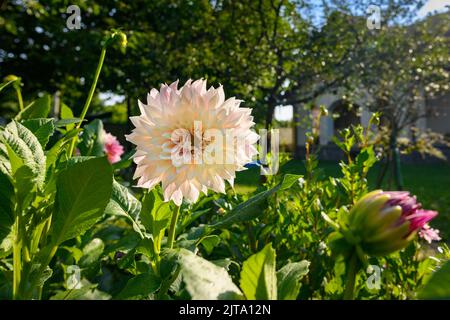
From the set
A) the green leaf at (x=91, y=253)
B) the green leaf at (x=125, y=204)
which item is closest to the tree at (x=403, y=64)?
the green leaf at (x=91, y=253)

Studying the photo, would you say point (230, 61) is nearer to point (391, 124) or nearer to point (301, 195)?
point (391, 124)

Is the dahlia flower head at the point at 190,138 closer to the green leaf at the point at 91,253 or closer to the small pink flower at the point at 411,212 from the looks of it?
the small pink flower at the point at 411,212

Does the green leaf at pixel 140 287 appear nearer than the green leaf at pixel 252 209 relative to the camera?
Yes

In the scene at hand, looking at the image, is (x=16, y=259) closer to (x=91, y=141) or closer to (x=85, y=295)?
(x=85, y=295)

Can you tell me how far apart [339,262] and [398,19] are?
9.18m

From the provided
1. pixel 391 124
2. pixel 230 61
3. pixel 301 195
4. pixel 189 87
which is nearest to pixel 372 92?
pixel 391 124

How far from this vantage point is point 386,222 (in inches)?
16.1

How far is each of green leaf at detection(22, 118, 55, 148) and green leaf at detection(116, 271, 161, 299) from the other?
0.36m

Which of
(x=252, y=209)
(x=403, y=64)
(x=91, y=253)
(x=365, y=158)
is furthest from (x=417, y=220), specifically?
(x=403, y=64)

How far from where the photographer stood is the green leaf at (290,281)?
1.54ft

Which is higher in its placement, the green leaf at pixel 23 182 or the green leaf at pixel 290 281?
the green leaf at pixel 23 182

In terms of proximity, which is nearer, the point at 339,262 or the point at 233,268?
the point at 339,262

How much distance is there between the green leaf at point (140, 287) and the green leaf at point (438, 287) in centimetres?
35
